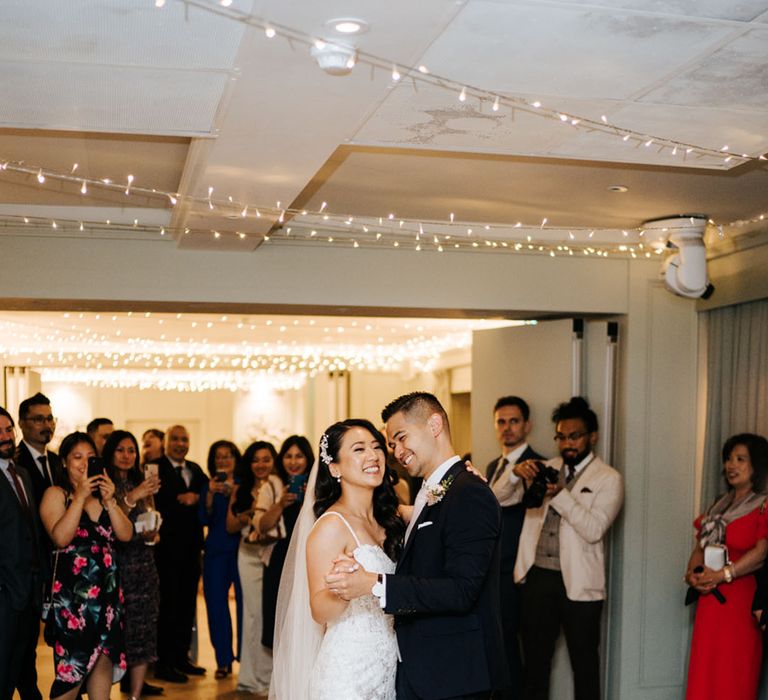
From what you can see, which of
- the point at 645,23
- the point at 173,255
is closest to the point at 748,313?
the point at 173,255

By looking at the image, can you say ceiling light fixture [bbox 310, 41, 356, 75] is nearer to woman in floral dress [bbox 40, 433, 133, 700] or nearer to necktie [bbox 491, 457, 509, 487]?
woman in floral dress [bbox 40, 433, 133, 700]

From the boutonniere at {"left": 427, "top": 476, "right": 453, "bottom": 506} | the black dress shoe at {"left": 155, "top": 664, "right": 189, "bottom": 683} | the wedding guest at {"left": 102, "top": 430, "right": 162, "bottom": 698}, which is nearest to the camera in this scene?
the boutonniere at {"left": 427, "top": 476, "right": 453, "bottom": 506}

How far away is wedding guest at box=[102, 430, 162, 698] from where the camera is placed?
5.46m

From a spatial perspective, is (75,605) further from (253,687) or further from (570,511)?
(570,511)

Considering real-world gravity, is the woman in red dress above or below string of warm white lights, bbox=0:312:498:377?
below

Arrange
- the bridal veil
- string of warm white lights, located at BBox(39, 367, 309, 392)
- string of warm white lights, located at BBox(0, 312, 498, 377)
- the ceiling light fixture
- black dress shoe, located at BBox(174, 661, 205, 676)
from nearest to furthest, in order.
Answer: the ceiling light fixture, the bridal veil, black dress shoe, located at BBox(174, 661, 205, 676), string of warm white lights, located at BBox(0, 312, 498, 377), string of warm white lights, located at BBox(39, 367, 309, 392)

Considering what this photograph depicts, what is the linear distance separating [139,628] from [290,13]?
3860 millimetres

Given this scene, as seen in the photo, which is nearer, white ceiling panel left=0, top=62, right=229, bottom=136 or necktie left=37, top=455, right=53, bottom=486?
white ceiling panel left=0, top=62, right=229, bottom=136

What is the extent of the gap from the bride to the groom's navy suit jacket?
0.20m

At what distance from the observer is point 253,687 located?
20.5ft

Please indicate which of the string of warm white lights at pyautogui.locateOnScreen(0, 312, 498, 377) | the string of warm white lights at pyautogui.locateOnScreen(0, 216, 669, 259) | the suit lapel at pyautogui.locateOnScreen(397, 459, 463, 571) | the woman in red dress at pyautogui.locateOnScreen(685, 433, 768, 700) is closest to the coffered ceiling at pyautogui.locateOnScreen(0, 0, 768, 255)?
the string of warm white lights at pyautogui.locateOnScreen(0, 216, 669, 259)

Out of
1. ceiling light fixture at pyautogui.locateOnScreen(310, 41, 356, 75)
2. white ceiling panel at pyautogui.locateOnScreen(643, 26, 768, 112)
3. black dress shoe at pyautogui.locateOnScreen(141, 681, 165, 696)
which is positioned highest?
white ceiling panel at pyautogui.locateOnScreen(643, 26, 768, 112)

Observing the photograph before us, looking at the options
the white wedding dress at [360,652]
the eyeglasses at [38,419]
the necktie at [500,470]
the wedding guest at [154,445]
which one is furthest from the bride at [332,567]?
the wedding guest at [154,445]

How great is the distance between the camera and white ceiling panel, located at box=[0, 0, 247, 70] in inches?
99.7
